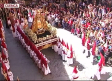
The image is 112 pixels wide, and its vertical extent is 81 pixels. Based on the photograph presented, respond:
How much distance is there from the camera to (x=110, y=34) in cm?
1381

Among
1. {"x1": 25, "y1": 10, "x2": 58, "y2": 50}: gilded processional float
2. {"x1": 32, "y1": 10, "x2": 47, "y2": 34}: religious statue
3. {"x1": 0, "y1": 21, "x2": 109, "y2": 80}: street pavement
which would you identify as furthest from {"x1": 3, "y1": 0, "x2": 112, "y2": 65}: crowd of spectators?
{"x1": 32, "y1": 10, "x2": 47, "y2": 34}: religious statue

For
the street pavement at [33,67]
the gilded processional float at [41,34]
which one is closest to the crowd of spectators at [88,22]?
the street pavement at [33,67]

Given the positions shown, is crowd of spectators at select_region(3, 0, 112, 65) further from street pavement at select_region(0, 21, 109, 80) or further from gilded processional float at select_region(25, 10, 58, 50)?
gilded processional float at select_region(25, 10, 58, 50)

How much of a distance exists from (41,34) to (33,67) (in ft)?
9.03

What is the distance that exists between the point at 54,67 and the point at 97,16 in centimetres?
882

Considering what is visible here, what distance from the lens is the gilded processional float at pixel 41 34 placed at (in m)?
13.1

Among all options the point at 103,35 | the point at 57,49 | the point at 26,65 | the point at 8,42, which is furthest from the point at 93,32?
the point at 8,42

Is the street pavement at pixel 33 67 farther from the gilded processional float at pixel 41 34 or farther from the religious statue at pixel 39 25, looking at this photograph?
the religious statue at pixel 39 25

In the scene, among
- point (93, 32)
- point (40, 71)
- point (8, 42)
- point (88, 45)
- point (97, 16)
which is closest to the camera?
point (40, 71)

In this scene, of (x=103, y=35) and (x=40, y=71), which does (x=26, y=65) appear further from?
(x=103, y=35)

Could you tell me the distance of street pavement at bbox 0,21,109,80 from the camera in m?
11.1

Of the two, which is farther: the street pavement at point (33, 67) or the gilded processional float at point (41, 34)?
the gilded processional float at point (41, 34)

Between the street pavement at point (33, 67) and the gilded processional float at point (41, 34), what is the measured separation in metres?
0.96

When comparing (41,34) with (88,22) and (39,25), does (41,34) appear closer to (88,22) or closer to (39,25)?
(39,25)
